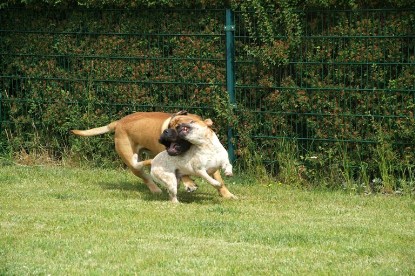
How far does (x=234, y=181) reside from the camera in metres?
12.3

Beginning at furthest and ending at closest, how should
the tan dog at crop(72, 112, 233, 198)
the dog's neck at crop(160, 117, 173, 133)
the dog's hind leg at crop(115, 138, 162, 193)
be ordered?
the dog's hind leg at crop(115, 138, 162, 193) < the tan dog at crop(72, 112, 233, 198) < the dog's neck at crop(160, 117, 173, 133)

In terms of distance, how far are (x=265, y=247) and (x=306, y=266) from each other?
2.38 feet

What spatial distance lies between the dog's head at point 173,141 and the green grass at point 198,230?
0.59 m

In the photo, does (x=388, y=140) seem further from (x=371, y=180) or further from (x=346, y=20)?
(x=346, y=20)

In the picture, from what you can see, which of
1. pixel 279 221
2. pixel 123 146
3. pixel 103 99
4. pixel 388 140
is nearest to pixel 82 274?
pixel 279 221

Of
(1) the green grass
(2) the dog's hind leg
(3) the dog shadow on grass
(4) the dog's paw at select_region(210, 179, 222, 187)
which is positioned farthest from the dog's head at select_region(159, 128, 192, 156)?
(2) the dog's hind leg

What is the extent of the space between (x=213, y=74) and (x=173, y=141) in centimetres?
230

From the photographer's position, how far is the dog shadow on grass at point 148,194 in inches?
442

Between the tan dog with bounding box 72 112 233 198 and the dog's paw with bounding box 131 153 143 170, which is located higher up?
the tan dog with bounding box 72 112 233 198

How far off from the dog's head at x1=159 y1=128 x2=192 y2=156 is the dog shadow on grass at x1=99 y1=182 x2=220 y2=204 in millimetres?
765

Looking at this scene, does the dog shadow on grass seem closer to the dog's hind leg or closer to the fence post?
the dog's hind leg

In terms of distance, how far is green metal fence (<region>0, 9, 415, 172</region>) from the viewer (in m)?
11.6

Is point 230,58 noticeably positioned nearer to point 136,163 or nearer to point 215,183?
point 136,163

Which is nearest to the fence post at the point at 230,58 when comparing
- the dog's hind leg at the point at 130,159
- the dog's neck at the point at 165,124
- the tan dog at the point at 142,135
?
the tan dog at the point at 142,135
